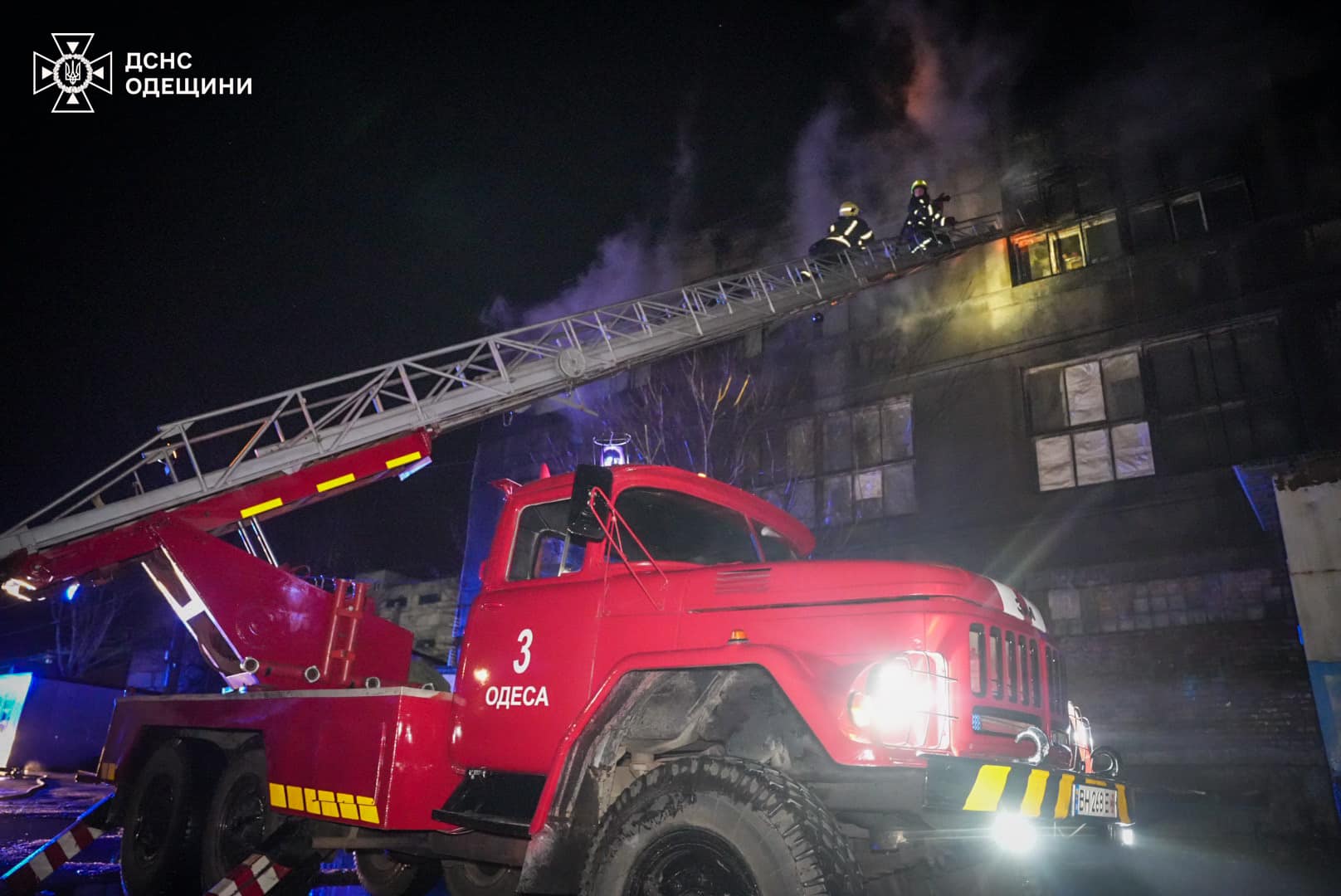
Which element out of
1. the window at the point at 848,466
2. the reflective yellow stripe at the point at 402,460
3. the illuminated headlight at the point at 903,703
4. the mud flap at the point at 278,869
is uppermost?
the window at the point at 848,466

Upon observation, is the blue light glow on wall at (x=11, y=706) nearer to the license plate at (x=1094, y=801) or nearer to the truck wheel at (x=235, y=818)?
the truck wheel at (x=235, y=818)

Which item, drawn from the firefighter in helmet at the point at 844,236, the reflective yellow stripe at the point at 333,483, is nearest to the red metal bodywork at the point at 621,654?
the reflective yellow stripe at the point at 333,483

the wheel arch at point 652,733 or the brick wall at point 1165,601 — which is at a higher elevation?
the brick wall at point 1165,601

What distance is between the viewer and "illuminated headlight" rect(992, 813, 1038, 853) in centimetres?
357

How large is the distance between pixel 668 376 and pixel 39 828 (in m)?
12.7

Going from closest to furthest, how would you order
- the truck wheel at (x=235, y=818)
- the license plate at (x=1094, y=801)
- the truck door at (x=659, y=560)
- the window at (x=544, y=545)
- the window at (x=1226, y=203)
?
1. the license plate at (x=1094, y=801)
2. the truck door at (x=659, y=560)
3. the window at (x=544, y=545)
4. the truck wheel at (x=235, y=818)
5. the window at (x=1226, y=203)

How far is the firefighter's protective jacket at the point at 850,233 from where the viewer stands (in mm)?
15039

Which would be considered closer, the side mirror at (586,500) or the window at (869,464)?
the side mirror at (586,500)

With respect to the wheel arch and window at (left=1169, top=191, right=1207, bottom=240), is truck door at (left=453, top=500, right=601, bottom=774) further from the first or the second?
window at (left=1169, top=191, right=1207, bottom=240)

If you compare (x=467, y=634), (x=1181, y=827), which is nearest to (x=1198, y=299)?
(x=1181, y=827)

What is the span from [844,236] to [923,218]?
1.47 metres

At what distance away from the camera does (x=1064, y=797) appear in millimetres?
3918

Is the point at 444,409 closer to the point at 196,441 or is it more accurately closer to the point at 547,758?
the point at 196,441

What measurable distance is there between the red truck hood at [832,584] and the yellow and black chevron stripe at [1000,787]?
0.88 meters
